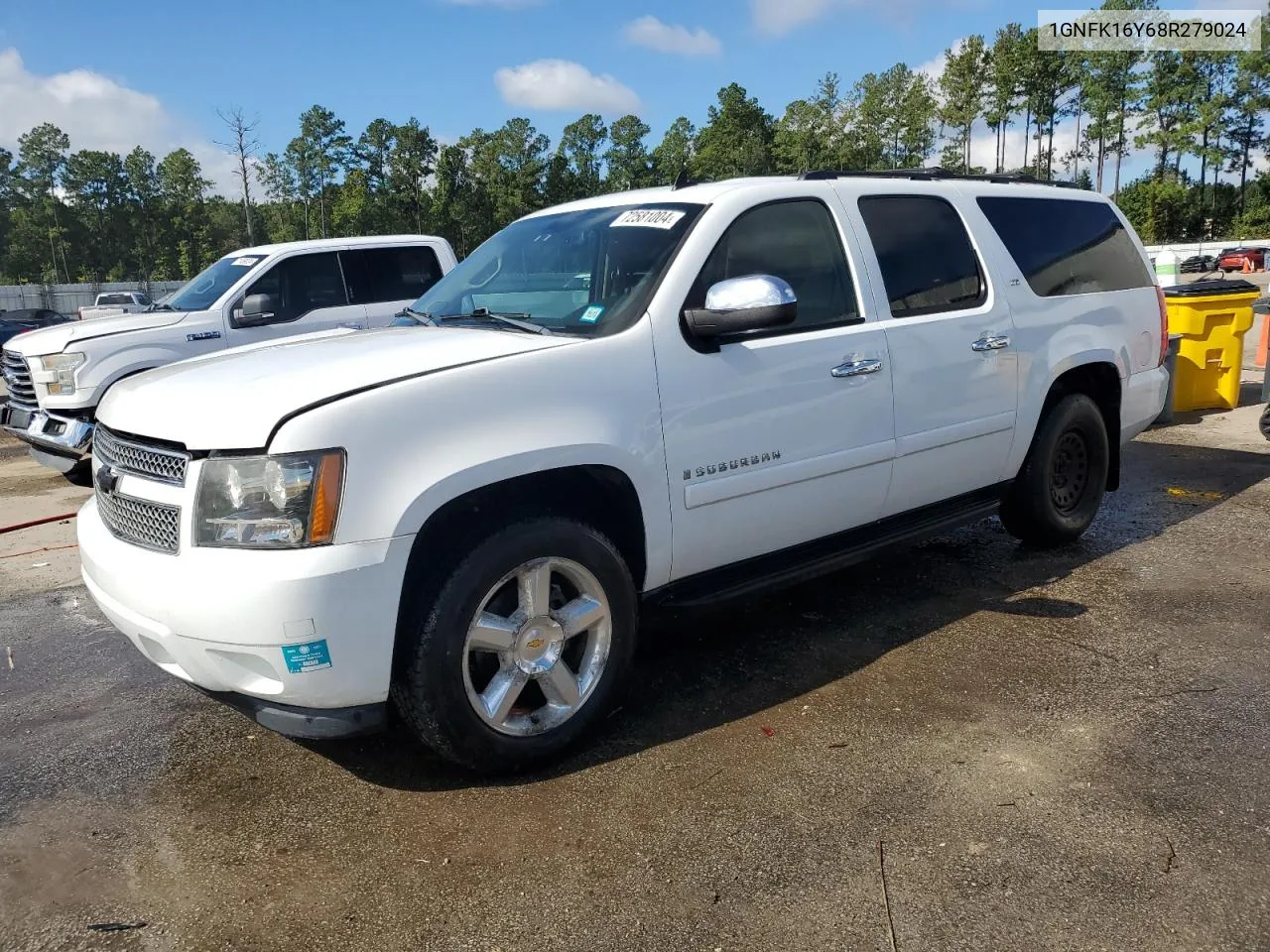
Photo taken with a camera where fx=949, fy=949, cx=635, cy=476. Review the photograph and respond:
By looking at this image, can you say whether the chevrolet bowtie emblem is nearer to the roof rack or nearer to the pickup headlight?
the roof rack

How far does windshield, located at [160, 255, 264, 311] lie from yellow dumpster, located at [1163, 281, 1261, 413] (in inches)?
350

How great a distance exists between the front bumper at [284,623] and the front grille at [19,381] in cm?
668

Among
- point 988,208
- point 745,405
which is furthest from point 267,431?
point 988,208

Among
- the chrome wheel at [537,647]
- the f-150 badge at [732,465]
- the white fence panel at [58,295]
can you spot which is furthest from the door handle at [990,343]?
the white fence panel at [58,295]

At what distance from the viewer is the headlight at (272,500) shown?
255 centimetres

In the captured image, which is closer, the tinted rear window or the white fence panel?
the tinted rear window

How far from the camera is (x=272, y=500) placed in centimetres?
256

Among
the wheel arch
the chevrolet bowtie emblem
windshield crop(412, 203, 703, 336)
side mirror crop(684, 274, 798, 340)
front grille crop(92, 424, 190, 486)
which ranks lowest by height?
the wheel arch

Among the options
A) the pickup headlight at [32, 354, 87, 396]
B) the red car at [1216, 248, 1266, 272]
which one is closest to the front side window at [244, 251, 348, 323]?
the pickup headlight at [32, 354, 87, 396]

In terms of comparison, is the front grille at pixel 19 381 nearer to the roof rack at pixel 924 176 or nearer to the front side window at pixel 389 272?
the front side window at pixel 389 272

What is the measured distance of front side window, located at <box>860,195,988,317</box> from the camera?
13.2 feet

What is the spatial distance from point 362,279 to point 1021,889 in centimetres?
810

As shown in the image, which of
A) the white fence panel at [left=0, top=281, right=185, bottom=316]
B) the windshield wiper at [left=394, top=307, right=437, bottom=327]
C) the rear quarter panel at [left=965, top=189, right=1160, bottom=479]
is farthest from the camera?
the white fence panel at [left=0, top=281, right=185, bottom=316]

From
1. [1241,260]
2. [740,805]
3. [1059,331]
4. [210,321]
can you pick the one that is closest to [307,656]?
[740,805]
